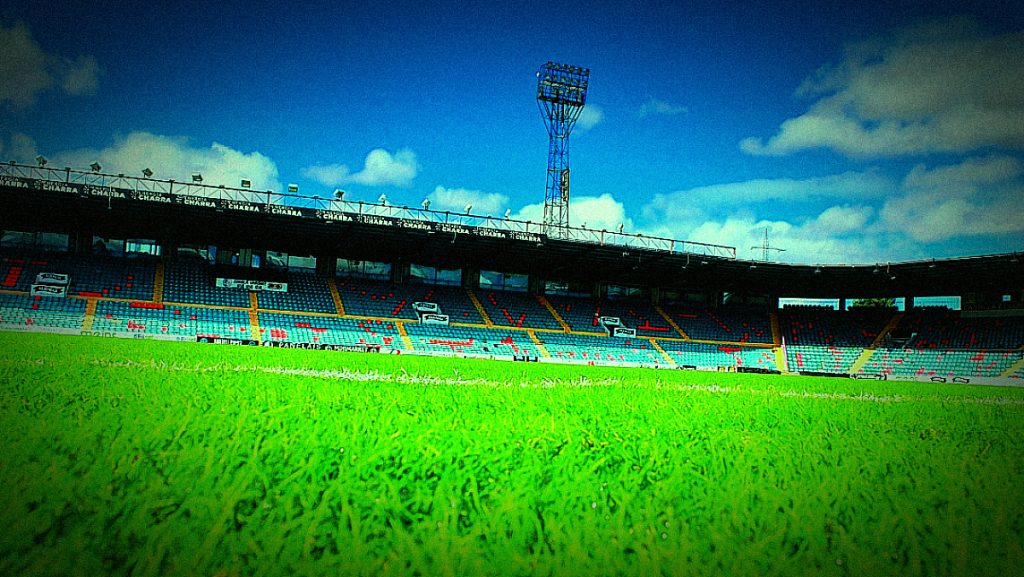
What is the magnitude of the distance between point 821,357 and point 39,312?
54866 mm

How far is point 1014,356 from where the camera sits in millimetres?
37719

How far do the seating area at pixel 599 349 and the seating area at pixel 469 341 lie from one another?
185 cm

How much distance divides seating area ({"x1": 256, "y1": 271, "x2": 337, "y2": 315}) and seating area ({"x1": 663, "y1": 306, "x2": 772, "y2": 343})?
31.0m

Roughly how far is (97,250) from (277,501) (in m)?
46.3

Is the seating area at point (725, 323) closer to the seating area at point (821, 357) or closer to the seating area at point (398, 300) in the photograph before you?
the seating area at point (821, 357)

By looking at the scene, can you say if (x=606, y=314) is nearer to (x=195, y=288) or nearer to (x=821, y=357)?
(x=821, y=357)

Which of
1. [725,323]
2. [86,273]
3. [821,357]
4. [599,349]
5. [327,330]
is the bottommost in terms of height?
[821,357]

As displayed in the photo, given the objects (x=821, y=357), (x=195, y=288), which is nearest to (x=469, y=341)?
(x=195, y=288)

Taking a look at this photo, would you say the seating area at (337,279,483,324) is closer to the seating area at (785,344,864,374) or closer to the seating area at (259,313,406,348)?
the seating area at (259,313,406,348)

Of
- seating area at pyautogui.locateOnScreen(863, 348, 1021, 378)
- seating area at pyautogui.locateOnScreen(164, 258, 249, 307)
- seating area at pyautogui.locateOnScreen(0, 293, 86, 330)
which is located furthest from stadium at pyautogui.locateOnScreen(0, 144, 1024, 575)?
seating area at pyautogui.locateOnScreen(863, 348, 1021, 378)

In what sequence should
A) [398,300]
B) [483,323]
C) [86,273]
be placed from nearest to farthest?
[86,273] → [483,323] → [398,300]

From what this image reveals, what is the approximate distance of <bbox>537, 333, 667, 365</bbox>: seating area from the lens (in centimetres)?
3897

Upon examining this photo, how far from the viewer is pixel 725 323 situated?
50094 millimetres

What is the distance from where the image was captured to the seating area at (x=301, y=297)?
38.0 meters
